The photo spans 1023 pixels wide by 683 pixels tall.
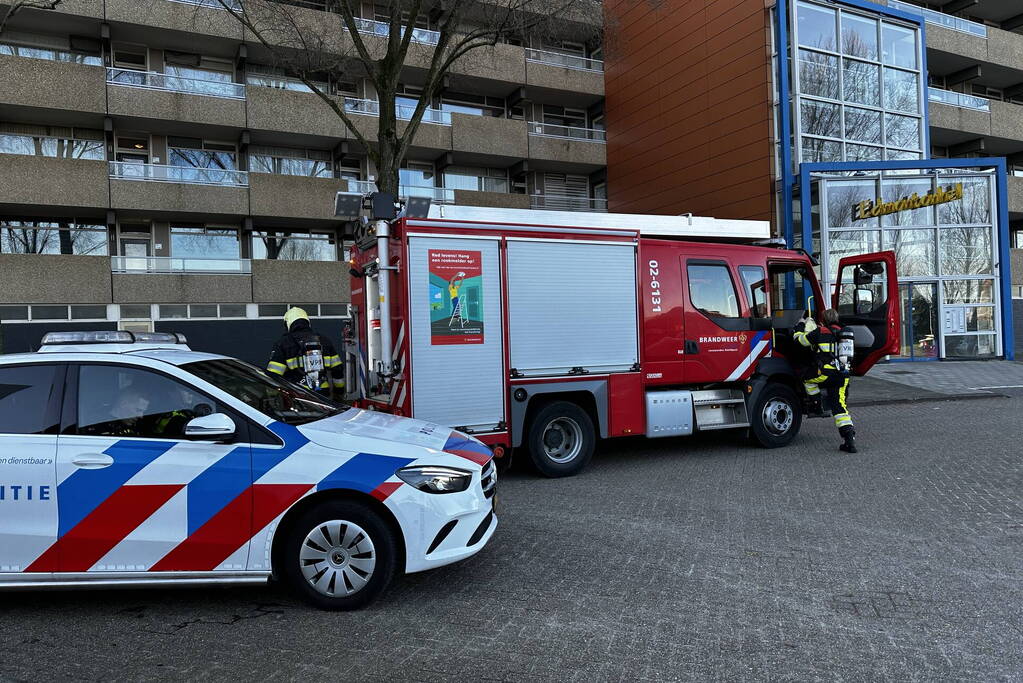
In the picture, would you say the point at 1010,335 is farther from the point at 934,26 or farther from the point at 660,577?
the point at 660,577

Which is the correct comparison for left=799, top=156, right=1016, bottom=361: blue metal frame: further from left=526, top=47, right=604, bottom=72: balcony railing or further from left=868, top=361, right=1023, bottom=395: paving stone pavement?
left=526, top=47, right=604, bottom=72: balcony railing

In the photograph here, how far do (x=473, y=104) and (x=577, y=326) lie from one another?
2092 centimetres

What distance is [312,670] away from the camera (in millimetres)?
3391

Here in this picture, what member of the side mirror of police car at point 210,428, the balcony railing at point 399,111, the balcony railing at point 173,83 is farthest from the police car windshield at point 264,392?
the balcony railing at point 173,83

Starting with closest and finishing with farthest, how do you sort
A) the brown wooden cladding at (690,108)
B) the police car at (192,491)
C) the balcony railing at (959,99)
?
the police car at (192,491), the brown wooden cladding at (690,108), the balcony railing at (959,99)

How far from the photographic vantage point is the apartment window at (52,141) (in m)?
20.5

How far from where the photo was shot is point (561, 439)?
25.8 ft

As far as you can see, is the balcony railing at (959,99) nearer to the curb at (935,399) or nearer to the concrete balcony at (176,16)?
the curb at (935,399)

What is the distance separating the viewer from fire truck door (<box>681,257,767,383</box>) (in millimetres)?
8570

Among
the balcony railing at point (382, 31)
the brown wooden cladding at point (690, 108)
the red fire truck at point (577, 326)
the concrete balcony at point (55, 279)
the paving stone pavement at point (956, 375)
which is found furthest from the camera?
the balcony railing at point (382, 31)

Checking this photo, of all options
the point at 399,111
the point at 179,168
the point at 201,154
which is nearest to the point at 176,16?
the point at 201,154

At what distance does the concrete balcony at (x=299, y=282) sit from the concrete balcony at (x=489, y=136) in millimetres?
5875

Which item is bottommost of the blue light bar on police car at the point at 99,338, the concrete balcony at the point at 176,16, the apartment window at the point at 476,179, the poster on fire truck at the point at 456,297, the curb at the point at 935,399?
the curb at the point at 935,399

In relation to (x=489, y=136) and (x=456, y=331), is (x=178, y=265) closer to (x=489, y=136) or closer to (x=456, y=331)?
(x=489, y=136)
